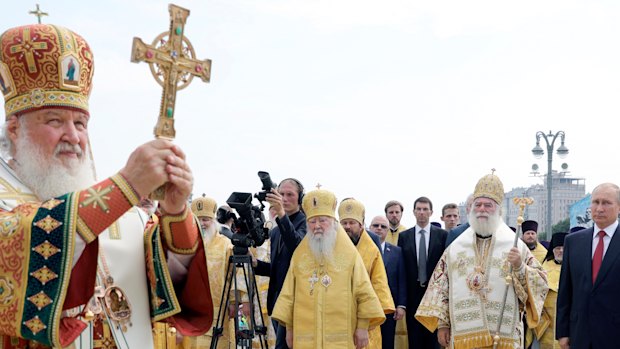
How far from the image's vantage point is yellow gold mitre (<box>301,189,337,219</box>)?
834 centimetres

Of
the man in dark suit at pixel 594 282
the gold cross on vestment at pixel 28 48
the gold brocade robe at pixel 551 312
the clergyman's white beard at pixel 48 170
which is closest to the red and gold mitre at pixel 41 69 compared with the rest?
the gold cross on vestment at pixel 28 48

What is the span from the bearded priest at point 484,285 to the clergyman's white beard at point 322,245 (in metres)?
1.09

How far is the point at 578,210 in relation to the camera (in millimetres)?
17938

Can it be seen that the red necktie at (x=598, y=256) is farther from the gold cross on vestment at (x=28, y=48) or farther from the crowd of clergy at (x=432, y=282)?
the gold cross on vestment at (x=28, y=48)

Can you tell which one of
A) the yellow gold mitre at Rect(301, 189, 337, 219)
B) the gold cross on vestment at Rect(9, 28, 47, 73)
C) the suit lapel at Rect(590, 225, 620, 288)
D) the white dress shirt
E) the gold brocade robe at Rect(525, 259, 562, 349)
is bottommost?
the gold brocade robe at Rect(525, 259, 562, 349)

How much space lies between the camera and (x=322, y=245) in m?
8.21

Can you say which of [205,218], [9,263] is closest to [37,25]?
[9,263]

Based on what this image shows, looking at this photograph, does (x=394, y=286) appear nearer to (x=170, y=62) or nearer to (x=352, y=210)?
(x=352, y=210)

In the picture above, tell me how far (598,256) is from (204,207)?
465 centimetres

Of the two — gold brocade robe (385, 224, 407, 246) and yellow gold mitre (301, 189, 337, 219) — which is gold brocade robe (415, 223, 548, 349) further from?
gold brocade robe (385, 224, 407, 246)

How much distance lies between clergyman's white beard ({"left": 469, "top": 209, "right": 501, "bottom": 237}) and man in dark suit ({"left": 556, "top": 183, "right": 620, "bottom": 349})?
718 mm

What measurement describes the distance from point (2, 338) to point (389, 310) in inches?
235

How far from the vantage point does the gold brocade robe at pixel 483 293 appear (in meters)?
7.96

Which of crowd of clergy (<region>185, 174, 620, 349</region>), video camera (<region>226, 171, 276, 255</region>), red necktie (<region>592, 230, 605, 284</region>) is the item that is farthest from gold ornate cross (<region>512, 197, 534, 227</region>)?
video camera (<region>226, 171, 276, 255</region>)
